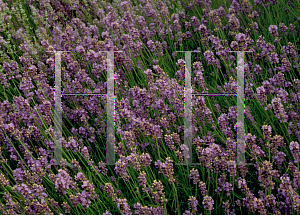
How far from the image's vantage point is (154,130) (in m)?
2.39

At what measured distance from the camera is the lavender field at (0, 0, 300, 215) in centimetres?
214

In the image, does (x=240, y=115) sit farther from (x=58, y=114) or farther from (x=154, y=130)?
(x=58, y=114)

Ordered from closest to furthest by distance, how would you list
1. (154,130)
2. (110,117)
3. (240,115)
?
(154,130) < (240,115) < (110,117)

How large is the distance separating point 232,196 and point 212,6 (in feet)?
9.01

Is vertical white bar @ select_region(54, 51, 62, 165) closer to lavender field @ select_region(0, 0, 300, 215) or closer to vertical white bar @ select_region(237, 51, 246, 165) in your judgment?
lavender field @ select_region(0, 0, 300, 215)

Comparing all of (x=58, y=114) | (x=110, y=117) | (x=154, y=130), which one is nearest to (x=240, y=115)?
(x=154, y=130)

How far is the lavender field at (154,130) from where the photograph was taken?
2.14m

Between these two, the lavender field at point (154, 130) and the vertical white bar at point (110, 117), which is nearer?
the lavender field at point (154, 130)

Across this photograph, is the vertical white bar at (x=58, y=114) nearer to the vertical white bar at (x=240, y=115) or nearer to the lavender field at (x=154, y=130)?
the lavender field at (x=154, y=130)

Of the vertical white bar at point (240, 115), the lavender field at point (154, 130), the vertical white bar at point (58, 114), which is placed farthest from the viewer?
the vertical white bar at point (58, 114)

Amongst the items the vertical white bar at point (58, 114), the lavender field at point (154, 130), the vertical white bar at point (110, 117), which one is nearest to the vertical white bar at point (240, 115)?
the lavender field at point (154, 130)

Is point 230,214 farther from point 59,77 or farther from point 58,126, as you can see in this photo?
point 59,77

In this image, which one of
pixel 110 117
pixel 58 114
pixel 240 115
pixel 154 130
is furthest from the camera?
pixel 58 114

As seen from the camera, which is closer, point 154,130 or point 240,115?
point 154,130
